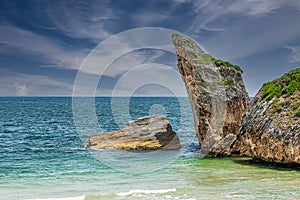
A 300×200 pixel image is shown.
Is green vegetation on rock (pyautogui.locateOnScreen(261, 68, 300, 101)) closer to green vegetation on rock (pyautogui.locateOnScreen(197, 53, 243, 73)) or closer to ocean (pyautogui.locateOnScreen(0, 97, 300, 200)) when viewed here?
ocean (pyautogui.locateOnScreen(0, 97, 300, 200))

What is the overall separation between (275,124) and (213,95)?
790cm

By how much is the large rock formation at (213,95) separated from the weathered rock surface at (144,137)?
2981 mm

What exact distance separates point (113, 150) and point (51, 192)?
43.3 ft

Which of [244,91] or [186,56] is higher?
[186,56]

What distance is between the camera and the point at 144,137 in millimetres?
29500

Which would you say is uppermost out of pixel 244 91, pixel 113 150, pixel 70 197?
pixel 244 91

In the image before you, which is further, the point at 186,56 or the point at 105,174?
the point at 186,56

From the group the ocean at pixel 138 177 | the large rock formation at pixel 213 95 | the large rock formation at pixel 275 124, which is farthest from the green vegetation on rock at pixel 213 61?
the ocean at pixel 138 177

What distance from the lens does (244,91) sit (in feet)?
92.7

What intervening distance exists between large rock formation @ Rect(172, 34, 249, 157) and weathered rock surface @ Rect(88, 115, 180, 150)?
2.98m

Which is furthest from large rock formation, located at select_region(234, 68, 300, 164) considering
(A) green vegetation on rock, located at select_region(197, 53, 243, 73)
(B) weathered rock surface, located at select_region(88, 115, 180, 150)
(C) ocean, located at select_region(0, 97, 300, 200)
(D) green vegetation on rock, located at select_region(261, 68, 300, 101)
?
(B) weathered rock surface, located at select_region(88, 115, 180, 150)

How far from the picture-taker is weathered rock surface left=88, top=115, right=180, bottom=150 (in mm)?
29266

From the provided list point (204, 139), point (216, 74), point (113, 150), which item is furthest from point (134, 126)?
point (216, 74)

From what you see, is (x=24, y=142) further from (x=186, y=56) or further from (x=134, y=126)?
(x=186, y=56)
